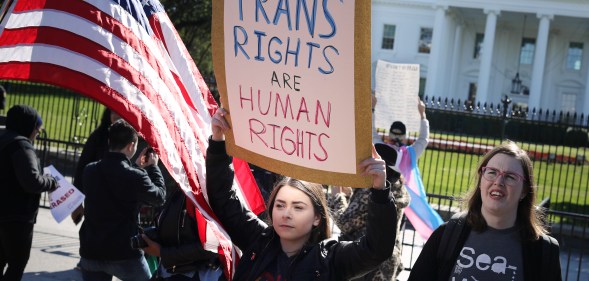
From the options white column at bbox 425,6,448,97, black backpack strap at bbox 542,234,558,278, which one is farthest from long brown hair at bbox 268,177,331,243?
white column at bbox 425,6,448,97

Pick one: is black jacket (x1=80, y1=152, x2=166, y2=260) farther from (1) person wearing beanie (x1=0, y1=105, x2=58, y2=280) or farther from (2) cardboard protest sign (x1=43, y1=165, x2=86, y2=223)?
(2) cardboard protest sign (x1=43, y1=165, x2=86, y2=223)

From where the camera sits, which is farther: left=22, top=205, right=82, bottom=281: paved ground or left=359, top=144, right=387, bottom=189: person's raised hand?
left=22, top=205, right=82, bottom=281: paved ground

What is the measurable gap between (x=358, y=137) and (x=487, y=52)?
56.8 m

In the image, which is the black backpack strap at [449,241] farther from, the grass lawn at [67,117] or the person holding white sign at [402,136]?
the grass lawn at [67,117]

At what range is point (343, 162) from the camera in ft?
10.9

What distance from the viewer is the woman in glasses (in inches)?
143

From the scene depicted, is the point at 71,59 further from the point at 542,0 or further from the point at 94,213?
the point at 542,0

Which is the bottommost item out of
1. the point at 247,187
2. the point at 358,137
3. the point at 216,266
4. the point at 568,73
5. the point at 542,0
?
the point at 216,266

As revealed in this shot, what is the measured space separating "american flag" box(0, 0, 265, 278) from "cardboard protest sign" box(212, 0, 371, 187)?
612mm

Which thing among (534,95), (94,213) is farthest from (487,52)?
(94,213)

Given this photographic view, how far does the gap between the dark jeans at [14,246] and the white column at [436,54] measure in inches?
2183

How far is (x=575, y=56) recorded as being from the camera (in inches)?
2394

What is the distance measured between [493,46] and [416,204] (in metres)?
54.0

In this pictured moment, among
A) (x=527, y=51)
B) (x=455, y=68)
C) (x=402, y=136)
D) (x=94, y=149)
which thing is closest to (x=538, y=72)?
(x=527, y=51)
